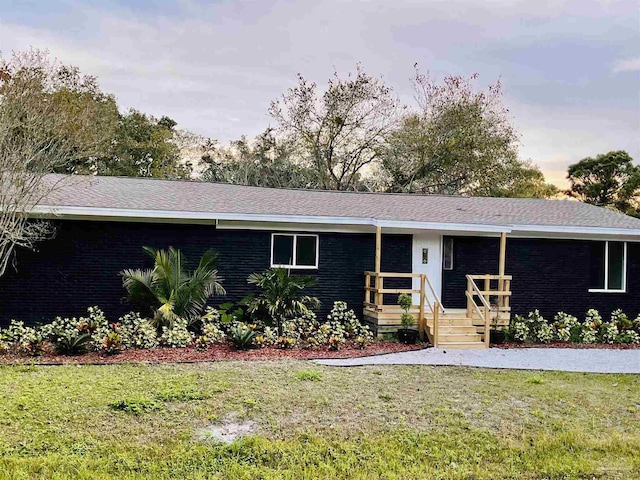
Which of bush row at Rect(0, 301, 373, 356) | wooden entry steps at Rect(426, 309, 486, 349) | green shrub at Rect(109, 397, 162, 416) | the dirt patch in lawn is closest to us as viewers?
the dirt patch in lawn

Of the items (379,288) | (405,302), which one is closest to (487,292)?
(405,302)

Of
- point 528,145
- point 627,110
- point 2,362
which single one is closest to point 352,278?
point 2,362

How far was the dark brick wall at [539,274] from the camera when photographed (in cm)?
1462

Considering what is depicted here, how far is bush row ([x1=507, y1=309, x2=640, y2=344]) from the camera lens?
13.5 meters

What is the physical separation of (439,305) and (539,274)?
3460 millimetres

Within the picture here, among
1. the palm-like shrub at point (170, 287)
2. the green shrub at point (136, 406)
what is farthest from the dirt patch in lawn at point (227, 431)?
the palm-like shrub at point (170, 287)

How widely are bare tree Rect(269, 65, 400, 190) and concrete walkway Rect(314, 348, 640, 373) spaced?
2023 cm

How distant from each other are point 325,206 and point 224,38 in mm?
8889

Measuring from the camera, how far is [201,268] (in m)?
11.9

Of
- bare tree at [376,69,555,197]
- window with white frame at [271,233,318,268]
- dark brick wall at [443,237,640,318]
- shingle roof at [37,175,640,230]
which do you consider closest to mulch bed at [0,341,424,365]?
window with white frame at [271,233,318,268]

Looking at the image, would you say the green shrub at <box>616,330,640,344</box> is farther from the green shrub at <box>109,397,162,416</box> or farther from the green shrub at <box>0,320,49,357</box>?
the green shrub at <box>0,320,49,357</box>

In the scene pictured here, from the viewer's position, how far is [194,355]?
10.7 meters

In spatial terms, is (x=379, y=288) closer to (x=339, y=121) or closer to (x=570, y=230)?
(x=570, y=230)

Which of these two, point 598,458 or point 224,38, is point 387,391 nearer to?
point 598,458
